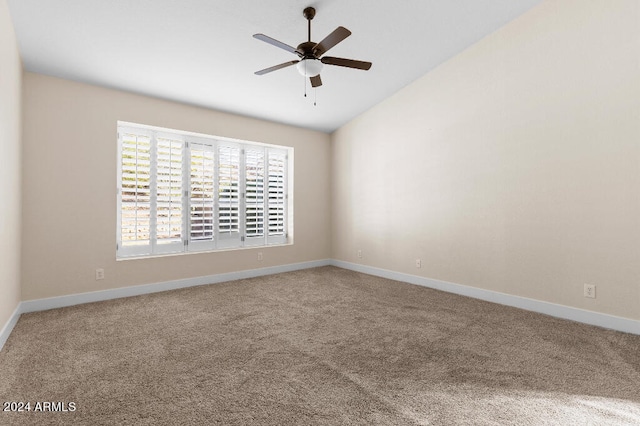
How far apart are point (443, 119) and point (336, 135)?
84.1 inches

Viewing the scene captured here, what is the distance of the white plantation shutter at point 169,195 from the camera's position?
4.12m

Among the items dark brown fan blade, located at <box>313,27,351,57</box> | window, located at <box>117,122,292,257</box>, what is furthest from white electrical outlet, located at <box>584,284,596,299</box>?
window, located at <box>117,122,292,257</box>

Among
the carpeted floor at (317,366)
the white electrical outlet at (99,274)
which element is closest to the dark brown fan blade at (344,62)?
the carpeted floor at (317,366)

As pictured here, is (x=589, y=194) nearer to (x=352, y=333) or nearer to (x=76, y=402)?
(x=352, y=333)

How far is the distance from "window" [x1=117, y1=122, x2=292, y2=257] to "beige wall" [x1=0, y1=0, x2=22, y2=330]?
97 cm

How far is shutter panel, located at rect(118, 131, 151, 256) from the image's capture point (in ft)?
12.7

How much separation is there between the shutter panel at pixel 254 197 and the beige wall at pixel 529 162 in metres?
2.00

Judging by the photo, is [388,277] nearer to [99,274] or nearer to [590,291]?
[590,291]

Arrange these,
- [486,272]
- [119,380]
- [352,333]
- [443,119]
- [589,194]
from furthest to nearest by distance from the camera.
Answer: [443,119]
[486,272]
[589,194]
[352,333]
[119,380]

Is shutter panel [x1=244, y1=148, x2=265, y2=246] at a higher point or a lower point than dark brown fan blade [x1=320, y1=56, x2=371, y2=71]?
lower

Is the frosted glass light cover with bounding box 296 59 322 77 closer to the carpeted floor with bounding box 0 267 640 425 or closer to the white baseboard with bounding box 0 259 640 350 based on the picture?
the carpeted floor with bounding box 0 267 640 425

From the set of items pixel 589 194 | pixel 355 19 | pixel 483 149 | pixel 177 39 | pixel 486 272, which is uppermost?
pixel 355 19

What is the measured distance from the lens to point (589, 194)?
2.97 metres

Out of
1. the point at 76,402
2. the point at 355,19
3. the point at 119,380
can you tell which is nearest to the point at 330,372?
the point at 119,380
